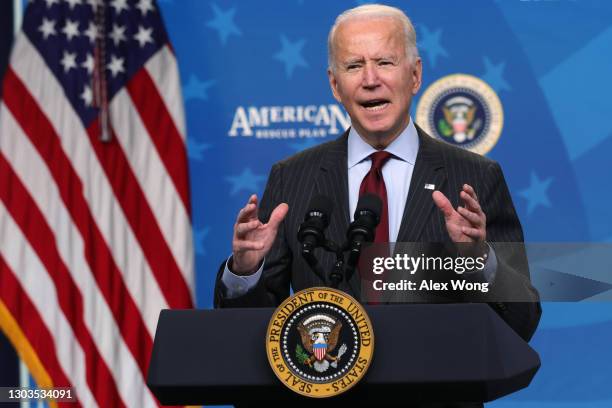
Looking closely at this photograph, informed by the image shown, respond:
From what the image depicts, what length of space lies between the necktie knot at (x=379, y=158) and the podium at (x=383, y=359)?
66 centimetres

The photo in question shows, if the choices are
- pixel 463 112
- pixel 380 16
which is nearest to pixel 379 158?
pixel 380 16

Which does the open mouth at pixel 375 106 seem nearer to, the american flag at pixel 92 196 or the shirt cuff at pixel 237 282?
the shirt cuff at pixel 237 282

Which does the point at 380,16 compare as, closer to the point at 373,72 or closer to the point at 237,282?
→ the point at 373,72

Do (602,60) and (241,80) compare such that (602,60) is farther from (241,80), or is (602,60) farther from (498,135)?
(241,80)

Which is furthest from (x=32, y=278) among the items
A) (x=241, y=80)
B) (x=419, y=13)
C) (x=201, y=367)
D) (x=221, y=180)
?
(x=201, y=367)

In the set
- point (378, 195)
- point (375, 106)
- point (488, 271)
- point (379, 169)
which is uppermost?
point (375, 106)

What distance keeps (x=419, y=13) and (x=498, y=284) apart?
2516mm

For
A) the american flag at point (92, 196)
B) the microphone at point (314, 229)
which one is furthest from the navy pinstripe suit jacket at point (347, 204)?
the american flag at point (92, 196)

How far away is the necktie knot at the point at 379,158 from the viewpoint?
7.18ft

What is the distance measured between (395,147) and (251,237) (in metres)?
0.62

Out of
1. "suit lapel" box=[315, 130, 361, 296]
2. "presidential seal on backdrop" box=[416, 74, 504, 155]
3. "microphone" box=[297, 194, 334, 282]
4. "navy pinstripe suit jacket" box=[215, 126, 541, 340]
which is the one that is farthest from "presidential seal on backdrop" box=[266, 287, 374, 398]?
"presidential seal on backdrop" box=[416, 74, 504, 155]

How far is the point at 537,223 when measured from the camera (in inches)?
156

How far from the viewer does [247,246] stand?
174 centimetres

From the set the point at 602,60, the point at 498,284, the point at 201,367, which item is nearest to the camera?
the point at 201,367
